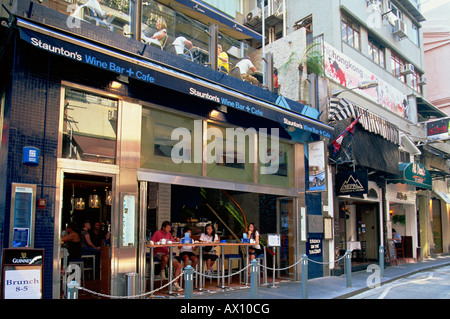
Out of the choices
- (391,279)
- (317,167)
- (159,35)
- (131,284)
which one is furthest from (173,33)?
(391,279)

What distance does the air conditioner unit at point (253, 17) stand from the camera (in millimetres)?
18405

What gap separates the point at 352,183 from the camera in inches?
562

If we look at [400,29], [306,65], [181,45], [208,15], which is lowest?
[181,45]

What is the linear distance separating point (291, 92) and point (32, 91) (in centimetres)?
962

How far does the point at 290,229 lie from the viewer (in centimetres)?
1316

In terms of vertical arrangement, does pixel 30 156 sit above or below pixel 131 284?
above

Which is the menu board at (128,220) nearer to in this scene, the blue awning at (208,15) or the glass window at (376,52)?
the blue awning at (208,15)

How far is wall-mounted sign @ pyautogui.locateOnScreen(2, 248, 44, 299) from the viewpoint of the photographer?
6.15m

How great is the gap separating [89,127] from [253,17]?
12649mm

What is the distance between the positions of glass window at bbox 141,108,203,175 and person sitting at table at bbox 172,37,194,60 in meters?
1.65

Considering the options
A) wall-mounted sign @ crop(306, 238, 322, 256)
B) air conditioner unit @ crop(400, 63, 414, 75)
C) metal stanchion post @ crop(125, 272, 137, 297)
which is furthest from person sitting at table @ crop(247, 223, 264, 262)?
air conditioner unit @ crop(400, 63, 414, 75)

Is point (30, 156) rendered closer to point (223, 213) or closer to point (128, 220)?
point (128, 220)

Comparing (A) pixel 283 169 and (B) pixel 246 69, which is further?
(A) pixel 283 169

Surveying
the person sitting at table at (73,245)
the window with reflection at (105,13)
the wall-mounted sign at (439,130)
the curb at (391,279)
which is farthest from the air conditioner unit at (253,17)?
the person sitting at table at (73,245)
